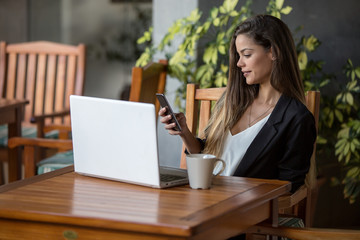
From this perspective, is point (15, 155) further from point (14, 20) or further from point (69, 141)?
point (14, 20)

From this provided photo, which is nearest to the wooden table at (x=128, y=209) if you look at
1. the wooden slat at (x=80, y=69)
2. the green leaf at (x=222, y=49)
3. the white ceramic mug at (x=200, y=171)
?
the white ceramic mug at (x=200, y=171)

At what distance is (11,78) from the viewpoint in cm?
351

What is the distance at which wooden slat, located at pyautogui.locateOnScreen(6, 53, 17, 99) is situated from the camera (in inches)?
138

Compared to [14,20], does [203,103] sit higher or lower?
lower

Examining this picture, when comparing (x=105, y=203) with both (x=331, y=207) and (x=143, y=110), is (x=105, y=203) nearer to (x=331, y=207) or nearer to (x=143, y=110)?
(x=143, y=110)

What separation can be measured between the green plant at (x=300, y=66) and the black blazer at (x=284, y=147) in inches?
29.1

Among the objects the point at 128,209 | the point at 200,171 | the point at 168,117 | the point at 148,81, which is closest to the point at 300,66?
the point at 148,81

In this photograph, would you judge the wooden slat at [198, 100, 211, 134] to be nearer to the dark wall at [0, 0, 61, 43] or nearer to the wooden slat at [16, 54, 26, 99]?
the wooden slat at [16, 54, 26, 99]

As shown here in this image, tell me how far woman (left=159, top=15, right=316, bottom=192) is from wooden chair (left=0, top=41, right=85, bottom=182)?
1.49 m

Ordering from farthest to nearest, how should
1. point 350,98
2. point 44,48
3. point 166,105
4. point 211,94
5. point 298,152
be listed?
point 44,48 < point 350,98 < point 211,94 < point 298,152 < point 166,105

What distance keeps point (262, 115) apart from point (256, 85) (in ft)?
0.34

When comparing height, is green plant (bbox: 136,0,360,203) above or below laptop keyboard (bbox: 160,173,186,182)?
above

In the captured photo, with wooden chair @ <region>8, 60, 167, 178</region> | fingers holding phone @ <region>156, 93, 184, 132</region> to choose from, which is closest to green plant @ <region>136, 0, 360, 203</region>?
wooden chair @ <region>8, 60, 167, 178</region>

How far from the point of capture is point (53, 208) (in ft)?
4.14
